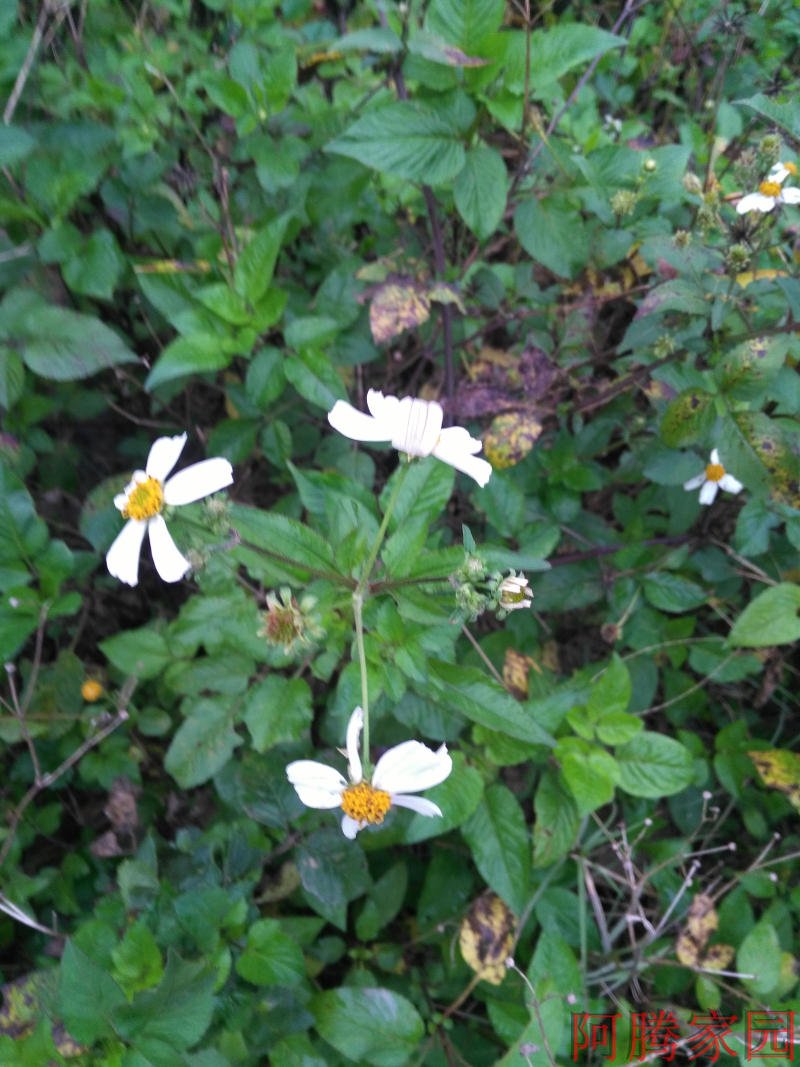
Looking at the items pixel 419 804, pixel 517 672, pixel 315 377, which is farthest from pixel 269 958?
pixel 315 377

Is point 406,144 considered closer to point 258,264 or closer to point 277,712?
point 258,264

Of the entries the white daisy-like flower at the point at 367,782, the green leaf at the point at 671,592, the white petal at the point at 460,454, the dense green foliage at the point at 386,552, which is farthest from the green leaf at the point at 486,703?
the green leaf at the point at 671,592

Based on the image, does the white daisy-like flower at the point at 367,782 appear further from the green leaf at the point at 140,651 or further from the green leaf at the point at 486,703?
the green leaf at the point at 140,651

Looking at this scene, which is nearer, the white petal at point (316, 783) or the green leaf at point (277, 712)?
the white petal at point (316, 783)

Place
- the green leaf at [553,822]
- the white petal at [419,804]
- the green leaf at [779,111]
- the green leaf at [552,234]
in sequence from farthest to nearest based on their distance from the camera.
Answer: the green leaf at [552,234] < the green leaf at [553,822] < the green leaf at [779,111] < the white petal at [419,804]

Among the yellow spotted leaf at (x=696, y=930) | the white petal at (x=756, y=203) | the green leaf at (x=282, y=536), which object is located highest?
the white petal at (x=756, y=203)

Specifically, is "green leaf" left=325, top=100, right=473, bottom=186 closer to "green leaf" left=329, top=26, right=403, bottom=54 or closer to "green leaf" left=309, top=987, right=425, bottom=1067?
"green leaf" left=329, top=26, right=403, bottom=54

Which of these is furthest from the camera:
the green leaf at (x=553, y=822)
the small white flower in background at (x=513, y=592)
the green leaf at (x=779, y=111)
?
the green leaf at (x=553, y=822)

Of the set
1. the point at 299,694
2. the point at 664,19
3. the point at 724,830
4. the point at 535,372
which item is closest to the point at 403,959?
the point at 299,694
